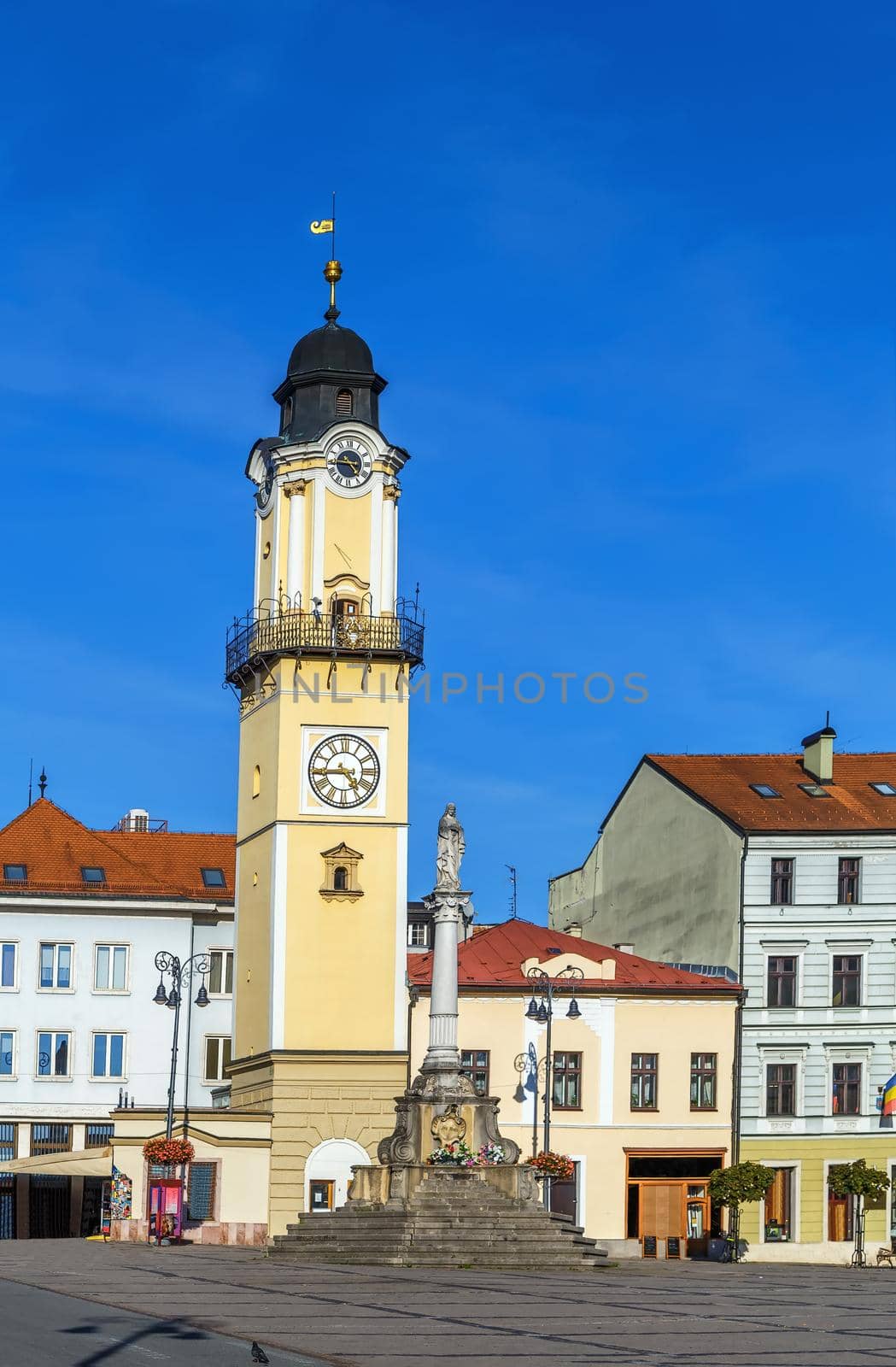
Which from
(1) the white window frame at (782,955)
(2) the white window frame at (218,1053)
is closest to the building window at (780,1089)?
(1) the white window frame at (782,955)

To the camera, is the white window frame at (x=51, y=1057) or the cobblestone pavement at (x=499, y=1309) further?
the white window frame at (x=51, y=1057)

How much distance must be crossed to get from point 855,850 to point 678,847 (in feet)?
20.2

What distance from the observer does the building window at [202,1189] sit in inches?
2258

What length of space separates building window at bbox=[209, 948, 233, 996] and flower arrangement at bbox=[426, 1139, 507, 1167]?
2246 centimetres

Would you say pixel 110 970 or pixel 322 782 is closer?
pixel 322 782

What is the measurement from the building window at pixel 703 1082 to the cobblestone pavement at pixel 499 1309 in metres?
14.4

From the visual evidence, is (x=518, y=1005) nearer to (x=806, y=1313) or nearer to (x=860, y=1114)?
(x=860, y=1114)

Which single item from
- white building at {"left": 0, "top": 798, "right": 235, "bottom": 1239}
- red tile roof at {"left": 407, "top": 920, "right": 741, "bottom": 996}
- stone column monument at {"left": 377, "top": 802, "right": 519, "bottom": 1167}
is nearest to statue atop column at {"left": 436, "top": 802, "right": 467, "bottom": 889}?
stone column monument at {"left": 377, "top": 802, "right": 519, "bottom": 1167}

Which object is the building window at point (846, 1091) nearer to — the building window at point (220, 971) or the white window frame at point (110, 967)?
the building window at point (220, 971)

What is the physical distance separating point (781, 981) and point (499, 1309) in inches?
1269

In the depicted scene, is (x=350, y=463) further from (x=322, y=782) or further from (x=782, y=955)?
(x=782, y=955)

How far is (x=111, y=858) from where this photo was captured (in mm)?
73062

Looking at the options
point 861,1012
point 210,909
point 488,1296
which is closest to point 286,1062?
point 210,909

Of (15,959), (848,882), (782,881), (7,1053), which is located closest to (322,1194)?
(7,1053)
